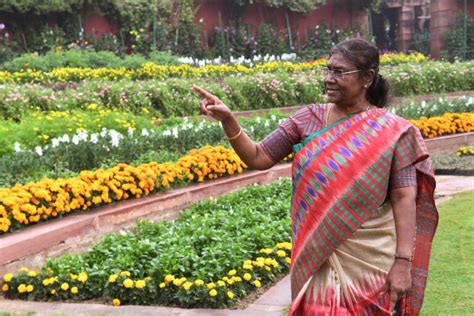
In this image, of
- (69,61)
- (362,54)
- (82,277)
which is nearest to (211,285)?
(82,277)

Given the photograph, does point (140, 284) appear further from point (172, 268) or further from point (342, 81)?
point (342, 81)

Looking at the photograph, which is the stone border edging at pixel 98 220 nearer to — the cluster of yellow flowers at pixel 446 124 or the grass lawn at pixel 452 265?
the grass lawn at pixel 452 265

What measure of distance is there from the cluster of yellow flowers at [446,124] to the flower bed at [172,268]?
5999 mm

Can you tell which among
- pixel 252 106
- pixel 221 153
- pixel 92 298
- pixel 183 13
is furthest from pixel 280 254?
pixel 183 13

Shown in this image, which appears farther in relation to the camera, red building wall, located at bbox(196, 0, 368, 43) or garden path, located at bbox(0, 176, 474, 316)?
red building wall, located at bbox(196, 0, 368, 43)

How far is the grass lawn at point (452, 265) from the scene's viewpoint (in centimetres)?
425

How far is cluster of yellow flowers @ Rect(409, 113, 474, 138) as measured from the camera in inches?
449

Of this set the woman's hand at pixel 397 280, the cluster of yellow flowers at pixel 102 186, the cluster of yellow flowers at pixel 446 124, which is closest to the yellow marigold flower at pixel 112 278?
the cluster of yellow flowers at pixel 102 186

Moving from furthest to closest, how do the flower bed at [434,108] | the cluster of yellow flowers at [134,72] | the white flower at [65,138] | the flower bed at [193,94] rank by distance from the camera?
the cluster of yellow flowers at [134,72] < the flower bed at [434,108] < the flower bed at [193,94] < the white flower at [65,138]

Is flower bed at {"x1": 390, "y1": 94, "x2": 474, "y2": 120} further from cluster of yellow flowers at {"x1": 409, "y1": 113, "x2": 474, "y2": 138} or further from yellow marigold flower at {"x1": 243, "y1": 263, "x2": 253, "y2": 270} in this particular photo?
yellow marigold flower at {"x1": 243, "y1": 263, "x2": 253, "y2": 270}

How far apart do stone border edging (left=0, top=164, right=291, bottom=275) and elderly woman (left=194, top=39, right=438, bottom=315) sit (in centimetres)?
273

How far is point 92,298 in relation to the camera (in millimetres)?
4785

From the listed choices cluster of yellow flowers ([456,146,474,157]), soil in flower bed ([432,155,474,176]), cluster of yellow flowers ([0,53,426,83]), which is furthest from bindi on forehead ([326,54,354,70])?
cluster of yellow flowers ([0,53,426,83])

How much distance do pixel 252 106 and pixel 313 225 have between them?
36.1ft
